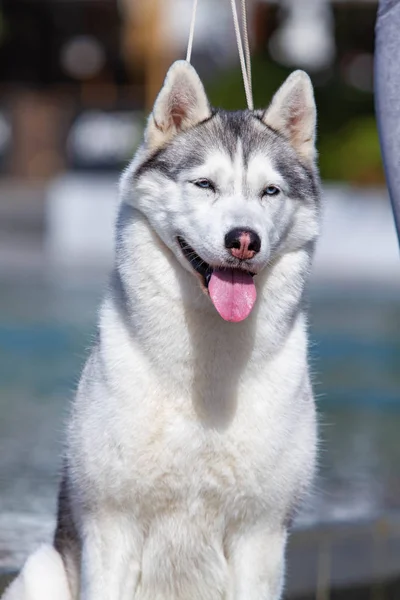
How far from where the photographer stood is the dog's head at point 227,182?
10.2ft

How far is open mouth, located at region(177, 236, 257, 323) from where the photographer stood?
316cm

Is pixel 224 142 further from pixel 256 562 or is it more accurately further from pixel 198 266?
pixel 256 562

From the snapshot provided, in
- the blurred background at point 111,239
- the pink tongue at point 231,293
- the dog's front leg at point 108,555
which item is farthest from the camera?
the blurred background at point 111,239

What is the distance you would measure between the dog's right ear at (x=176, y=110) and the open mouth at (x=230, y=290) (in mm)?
430

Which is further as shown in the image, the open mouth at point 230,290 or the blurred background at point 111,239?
the blurred background at point 111,239

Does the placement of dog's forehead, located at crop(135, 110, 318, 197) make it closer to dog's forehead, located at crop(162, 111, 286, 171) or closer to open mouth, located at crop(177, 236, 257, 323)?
dog's forehead, located at crop(162, 111, 286, 171)

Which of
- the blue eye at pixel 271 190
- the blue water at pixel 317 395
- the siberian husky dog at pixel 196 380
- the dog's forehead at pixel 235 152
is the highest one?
the dog's forehead at pixel 235 152

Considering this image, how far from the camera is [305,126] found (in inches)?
136

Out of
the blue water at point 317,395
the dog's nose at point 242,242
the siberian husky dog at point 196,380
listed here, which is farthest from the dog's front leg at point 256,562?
the dog's nose at point 242,242

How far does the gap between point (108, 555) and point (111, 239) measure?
1397cm

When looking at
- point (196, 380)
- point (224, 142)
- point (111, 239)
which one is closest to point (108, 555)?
point (196, 380)

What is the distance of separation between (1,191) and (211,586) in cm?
1714

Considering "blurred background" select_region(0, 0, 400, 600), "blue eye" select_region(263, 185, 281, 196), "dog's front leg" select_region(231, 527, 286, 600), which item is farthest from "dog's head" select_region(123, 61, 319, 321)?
"dog's front leg" select_region(231, 527, 286, 600)

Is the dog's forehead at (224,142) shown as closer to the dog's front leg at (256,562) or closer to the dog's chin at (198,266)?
the dog's chin at (198,266)
